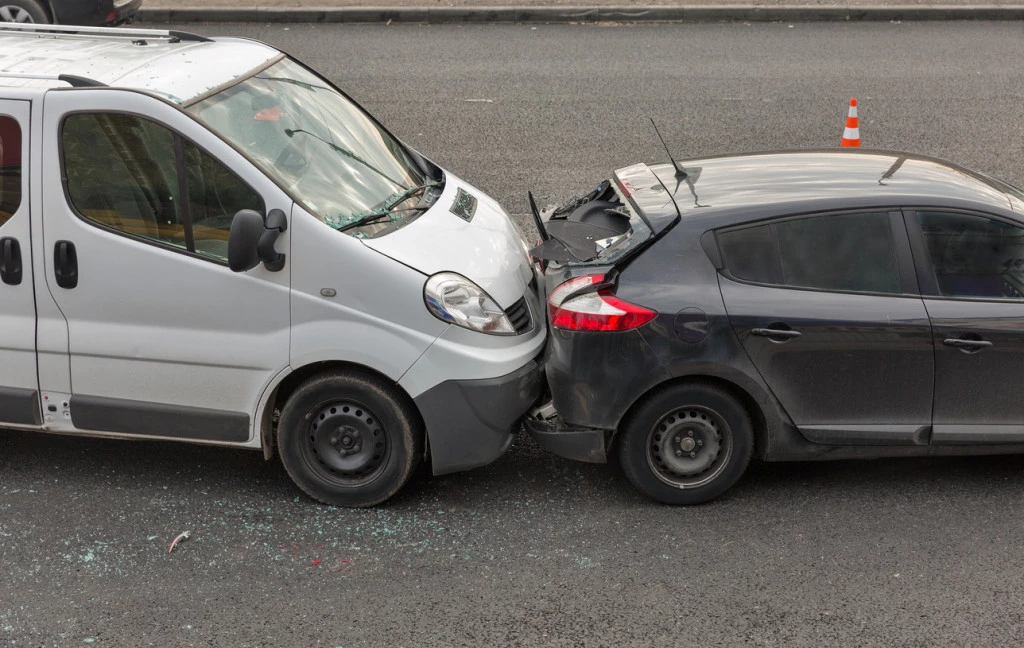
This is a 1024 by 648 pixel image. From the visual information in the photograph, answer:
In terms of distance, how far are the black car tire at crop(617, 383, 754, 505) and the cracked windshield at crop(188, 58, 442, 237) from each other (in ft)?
4.78

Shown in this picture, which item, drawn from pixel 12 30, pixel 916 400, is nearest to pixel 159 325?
pixel 12 30

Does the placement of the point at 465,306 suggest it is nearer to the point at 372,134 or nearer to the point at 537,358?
the point at 537,358

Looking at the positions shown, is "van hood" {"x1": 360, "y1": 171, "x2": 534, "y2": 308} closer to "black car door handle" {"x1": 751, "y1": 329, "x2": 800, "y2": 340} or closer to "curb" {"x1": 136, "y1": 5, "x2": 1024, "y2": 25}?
"black car door handle" {"x1": 751, "y1": 329, "x2": 800, "y2": 340}

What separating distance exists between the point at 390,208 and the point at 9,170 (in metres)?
1.69

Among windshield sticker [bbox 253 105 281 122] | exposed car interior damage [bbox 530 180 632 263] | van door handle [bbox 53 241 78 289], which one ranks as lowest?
van door handle [bbox 53 241 78 289]

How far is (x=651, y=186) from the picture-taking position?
17.8 ft

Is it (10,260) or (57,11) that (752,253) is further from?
(57,11)

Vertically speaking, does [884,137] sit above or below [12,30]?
below

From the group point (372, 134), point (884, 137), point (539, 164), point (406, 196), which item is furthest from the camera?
point (884, 137)

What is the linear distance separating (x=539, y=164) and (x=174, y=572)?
5.90m

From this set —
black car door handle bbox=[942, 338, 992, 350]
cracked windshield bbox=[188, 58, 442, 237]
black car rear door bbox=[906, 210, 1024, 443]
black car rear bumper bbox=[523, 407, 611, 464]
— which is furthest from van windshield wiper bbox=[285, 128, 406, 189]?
black car door handle bbox=[942, 338, 992, 350]

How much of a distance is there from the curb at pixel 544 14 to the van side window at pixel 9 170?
11000mm

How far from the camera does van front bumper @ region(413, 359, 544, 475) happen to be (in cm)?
479

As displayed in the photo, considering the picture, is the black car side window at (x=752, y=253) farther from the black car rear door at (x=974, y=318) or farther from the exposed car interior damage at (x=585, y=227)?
the black car rear door at (x=974, y=318)
